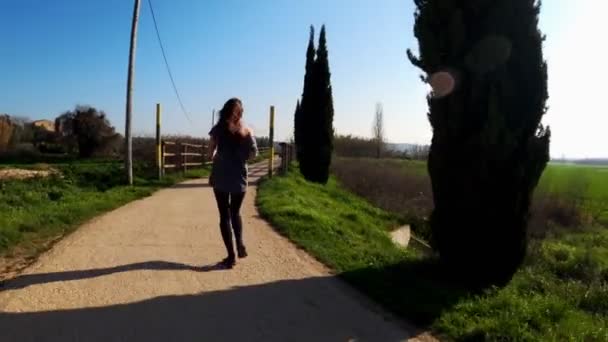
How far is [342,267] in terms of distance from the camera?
227 inches

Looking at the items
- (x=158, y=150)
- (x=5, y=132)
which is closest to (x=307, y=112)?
(x=158, y=150)

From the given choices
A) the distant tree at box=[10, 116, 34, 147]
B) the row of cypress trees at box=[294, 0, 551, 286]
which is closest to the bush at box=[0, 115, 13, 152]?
the distant tree at box=[10, 116, 34, 147]

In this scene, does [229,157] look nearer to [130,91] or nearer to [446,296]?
[446,296]

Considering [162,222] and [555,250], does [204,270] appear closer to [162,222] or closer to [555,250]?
[162,222]

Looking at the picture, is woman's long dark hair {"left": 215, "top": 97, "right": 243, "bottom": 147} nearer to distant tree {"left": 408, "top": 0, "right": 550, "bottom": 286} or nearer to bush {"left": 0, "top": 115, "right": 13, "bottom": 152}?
distant tree {"left": 408, "top": 0, "right": 550, "bottom": 286}

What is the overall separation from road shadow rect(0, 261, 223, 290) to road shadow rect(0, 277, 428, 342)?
32.0 inches

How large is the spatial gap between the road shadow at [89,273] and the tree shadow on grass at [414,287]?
169 centimetres

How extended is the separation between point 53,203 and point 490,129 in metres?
8.04

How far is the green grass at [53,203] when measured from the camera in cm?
643

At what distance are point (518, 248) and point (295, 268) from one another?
2603mm

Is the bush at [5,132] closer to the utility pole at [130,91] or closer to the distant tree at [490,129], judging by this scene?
the utility pole at [130,91]

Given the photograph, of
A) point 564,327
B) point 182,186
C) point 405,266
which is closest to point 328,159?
point 182,186

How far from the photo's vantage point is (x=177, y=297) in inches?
169

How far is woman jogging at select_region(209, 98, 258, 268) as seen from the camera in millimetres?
5262
